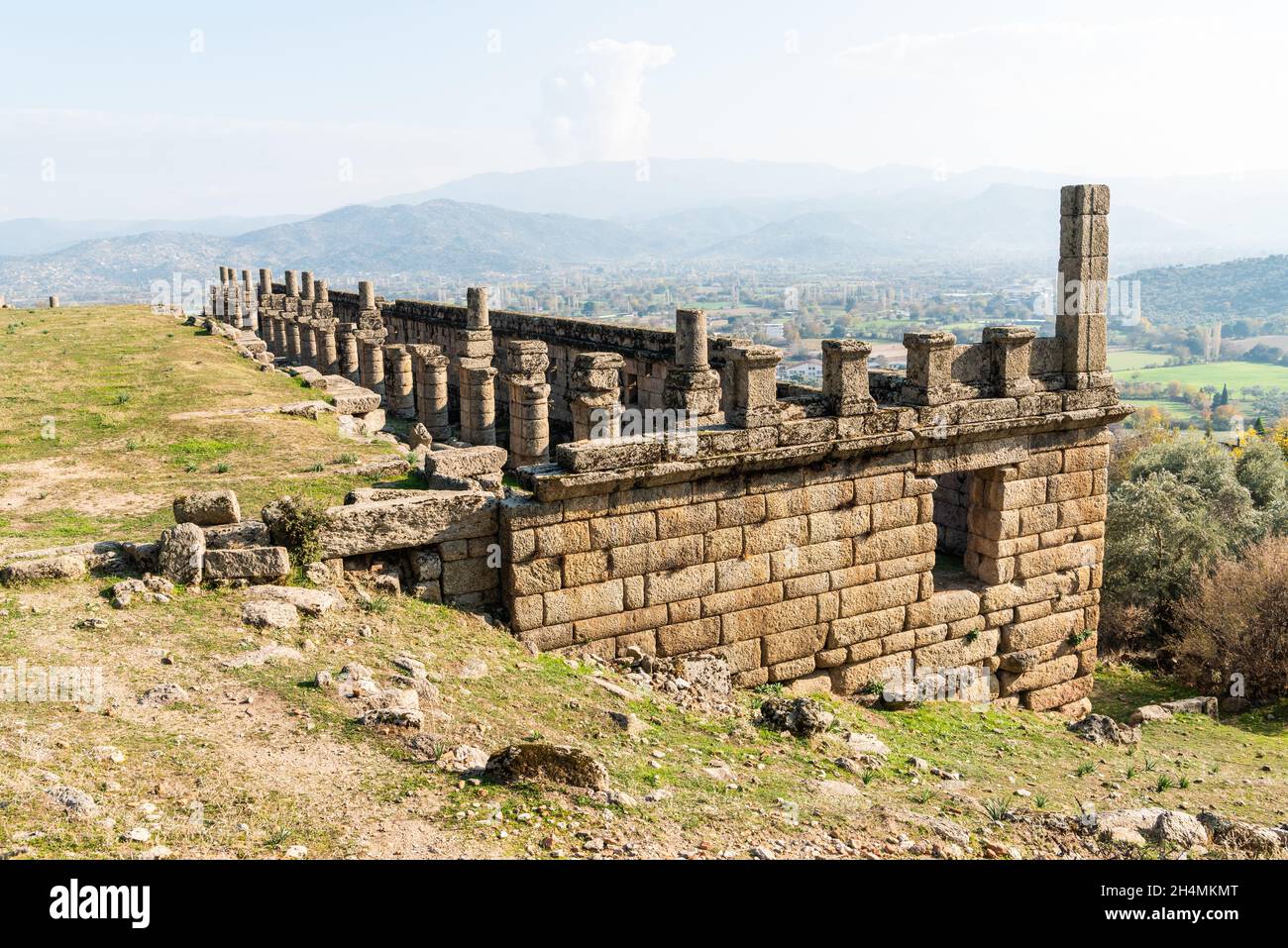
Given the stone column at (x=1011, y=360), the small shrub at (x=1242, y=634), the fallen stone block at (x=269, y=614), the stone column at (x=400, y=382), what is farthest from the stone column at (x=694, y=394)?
the stone column at (x=400, y=382)

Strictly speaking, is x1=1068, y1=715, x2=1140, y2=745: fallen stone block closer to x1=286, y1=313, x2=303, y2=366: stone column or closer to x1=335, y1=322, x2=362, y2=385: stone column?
x1=335, y1=322, x2=362, y2=385: stone column

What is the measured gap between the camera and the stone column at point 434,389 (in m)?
20.6

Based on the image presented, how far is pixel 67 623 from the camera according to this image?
25.0 ft

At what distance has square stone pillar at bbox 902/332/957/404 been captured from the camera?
1098 cm

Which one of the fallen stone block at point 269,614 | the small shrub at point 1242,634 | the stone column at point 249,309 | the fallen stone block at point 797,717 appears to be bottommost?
the small shrub at point 1242,634

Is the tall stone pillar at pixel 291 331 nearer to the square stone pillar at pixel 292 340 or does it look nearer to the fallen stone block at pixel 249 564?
the square stone pillar at pixel 292 340

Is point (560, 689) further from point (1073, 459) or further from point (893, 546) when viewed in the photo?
point (1073, 459)

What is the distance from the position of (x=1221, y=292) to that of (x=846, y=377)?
391ft

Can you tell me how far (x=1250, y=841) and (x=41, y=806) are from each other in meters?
8.18

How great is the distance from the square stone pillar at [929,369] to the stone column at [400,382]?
14995 mm

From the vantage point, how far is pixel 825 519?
10.7m

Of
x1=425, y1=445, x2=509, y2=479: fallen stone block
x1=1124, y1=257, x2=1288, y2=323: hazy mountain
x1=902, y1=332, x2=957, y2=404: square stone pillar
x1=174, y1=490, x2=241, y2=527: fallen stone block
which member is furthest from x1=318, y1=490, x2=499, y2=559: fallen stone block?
x1=1124, y1=257, x2=1288, y2=323: hazy mountain

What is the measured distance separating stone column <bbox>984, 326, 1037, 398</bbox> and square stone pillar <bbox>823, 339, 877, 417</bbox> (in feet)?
6.39

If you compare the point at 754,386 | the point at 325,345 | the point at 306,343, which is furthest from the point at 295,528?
the point at 306,343
